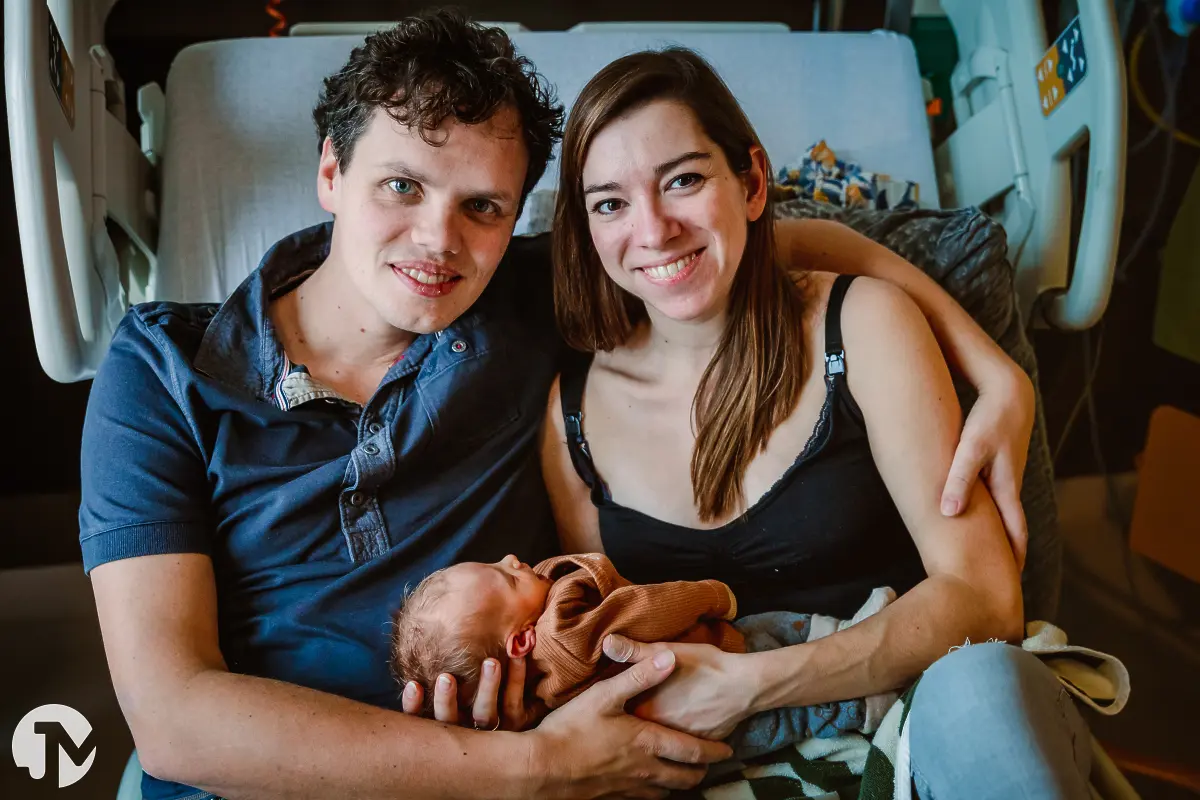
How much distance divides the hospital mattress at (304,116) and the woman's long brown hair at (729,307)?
491 millimetres

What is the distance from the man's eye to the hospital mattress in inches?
23.3

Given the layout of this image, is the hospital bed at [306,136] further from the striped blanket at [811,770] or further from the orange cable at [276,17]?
the striped blanket at [811,770]

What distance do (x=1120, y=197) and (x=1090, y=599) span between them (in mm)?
1120

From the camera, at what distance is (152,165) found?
1.86 m

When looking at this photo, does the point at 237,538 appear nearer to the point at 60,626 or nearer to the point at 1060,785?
the point at 60,626

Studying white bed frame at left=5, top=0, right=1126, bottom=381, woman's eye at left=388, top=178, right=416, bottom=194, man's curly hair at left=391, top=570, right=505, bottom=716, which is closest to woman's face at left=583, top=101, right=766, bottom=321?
woman's eye at left=388, top=178, right=416, bottom=194

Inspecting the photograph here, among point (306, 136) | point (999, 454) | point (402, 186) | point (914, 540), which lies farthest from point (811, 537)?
point (306, 136)

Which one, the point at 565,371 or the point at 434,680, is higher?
the point at 565,371

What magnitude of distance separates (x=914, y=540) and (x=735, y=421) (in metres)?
0.30

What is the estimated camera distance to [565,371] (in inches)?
60.2

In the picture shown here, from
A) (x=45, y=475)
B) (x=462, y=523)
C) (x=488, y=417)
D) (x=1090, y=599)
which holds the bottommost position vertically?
(x=1090, y=599)

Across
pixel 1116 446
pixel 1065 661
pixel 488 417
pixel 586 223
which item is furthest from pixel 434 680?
pixel 1116 446

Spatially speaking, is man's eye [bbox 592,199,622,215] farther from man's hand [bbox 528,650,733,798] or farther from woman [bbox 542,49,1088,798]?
man's hand [bbox 528,650,733,798]

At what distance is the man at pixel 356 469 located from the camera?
44.9 inches
